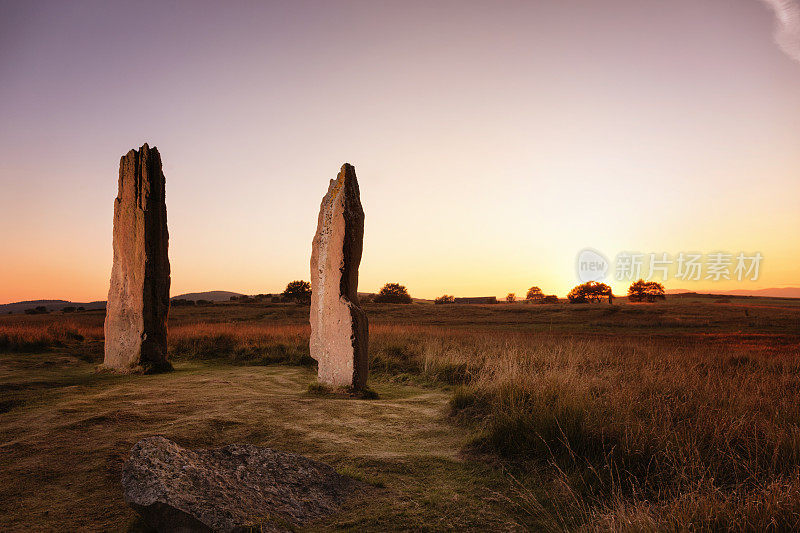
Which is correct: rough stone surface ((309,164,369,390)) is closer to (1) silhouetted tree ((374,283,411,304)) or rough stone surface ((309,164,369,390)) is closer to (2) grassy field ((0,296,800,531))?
(2) grassy field ((0,296,800,531))

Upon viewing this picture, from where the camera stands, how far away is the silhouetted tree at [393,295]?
66.2 metres

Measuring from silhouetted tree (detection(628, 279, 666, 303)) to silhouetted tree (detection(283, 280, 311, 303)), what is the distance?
2082 inches

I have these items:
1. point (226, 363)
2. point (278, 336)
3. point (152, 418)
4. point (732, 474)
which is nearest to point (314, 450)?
point (152, 418)

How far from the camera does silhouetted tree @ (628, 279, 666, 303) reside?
72.4m

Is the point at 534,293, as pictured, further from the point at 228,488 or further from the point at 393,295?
the point at 228,488

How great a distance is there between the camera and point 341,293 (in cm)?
905

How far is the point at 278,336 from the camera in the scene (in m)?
16.2

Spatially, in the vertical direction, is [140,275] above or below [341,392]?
above

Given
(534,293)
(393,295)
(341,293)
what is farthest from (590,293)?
(341,293)

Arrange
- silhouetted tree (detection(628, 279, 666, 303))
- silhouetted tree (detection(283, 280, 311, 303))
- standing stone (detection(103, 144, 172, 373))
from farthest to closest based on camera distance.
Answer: silhouetted tree (detection(628, 279, 666, 303)) → silhouetted tree (detection(283, 280, 311, 303)) → standing stone (detection(103, 144, 172, 373))

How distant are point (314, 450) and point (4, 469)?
3.02 metres

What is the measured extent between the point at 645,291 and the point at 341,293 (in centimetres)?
7696

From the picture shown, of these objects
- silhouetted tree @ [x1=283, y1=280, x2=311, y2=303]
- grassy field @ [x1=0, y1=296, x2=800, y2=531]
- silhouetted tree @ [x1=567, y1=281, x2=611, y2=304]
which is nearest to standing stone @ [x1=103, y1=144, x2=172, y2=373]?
grassy field @ [x1=0, y1=296, x2=800, y2=531]

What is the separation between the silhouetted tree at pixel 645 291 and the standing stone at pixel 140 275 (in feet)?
248
